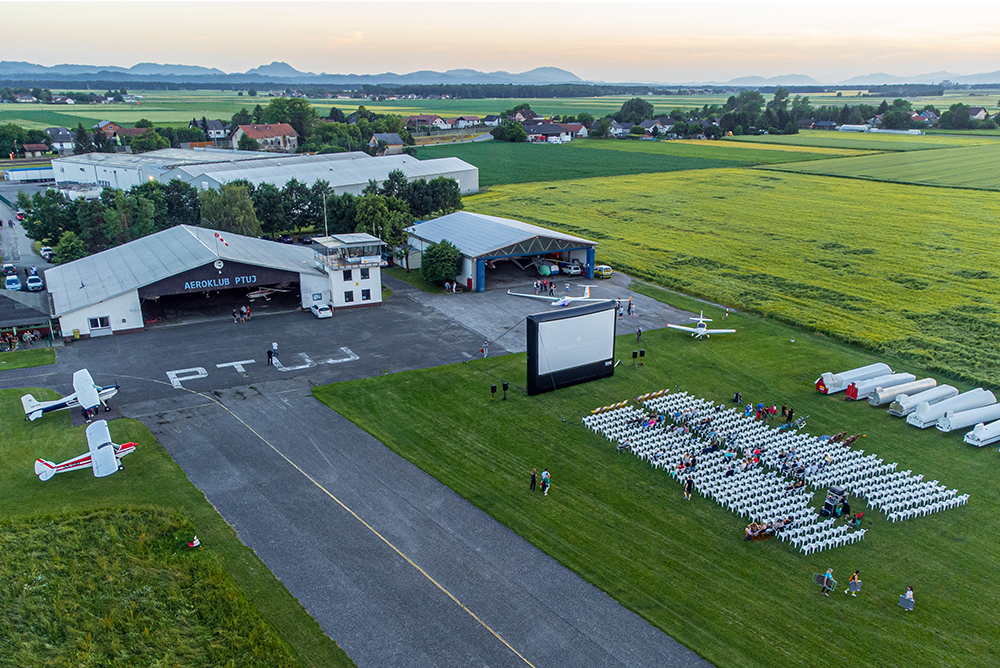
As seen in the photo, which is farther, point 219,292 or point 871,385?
point 219,292

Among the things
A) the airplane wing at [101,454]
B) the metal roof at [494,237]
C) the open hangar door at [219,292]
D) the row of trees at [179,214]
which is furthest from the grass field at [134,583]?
the row of trees at [179,214]

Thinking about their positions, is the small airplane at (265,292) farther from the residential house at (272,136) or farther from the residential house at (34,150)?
A: the residential house at (34,150)

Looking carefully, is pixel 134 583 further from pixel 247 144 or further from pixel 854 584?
pixel 247 144

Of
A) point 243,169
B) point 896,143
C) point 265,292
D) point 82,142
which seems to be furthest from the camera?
point 896,143

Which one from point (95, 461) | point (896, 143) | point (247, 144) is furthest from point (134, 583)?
point (896, 143)

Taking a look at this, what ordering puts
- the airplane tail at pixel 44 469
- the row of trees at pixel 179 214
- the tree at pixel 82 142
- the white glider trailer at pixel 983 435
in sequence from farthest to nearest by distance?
the tree at pixel 82 142
the row of trees at pixel 179 214
the white glider trailer at pixel 983 435
the airplane tail at pixel 44 469

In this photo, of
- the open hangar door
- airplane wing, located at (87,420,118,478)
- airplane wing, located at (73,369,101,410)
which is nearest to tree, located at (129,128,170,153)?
the open hangar door

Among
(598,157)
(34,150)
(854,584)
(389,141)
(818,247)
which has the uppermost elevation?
(389,141)

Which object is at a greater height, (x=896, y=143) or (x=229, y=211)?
(x=896, y=143)

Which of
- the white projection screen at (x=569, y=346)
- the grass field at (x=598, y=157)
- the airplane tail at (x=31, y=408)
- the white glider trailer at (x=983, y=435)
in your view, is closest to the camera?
the white glider trailer at (x=983, y=435)
